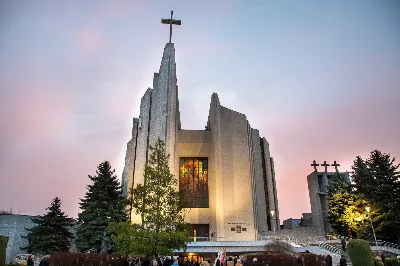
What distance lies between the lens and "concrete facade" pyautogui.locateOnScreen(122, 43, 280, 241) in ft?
117

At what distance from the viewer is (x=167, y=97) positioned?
1524 inches

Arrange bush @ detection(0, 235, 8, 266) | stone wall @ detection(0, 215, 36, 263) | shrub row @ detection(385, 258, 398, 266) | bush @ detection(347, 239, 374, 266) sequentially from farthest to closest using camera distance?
stone wall @ detection(0, 215, 36, 263) → shrub row @ detection(385, 258, 398, 266) → bush @ detection(347, 239, 374, 266) → bush @ detection(0, 235, 8, 266)

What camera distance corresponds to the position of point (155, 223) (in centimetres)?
1730

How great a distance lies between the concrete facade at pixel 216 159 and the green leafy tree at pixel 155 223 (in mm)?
16781

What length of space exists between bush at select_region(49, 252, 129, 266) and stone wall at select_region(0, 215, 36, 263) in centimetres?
1275

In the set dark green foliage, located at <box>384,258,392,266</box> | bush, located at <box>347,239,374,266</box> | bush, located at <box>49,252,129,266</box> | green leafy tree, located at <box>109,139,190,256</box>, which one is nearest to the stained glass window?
bush, located at <box>49,252,129,266</box>

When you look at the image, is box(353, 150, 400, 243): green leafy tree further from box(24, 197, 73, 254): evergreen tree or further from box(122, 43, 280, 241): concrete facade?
box(24, 197, 73, 254): evergreen tree

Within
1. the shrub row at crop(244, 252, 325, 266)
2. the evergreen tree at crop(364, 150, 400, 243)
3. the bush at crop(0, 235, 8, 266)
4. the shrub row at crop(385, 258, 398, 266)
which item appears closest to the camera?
the bush at crop(0, 235, 8, 266)

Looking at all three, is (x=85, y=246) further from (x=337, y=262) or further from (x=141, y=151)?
(x=337, y=262)

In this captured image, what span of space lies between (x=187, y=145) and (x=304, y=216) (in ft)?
69.5

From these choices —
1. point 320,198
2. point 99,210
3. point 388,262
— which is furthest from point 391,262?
point 320,198

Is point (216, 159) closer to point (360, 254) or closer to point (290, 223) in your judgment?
point (360, 254)

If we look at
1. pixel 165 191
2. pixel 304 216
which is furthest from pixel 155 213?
pixel 304 216

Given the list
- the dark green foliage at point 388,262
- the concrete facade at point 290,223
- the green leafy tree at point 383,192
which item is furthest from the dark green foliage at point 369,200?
the concrete facade at point 290,223
